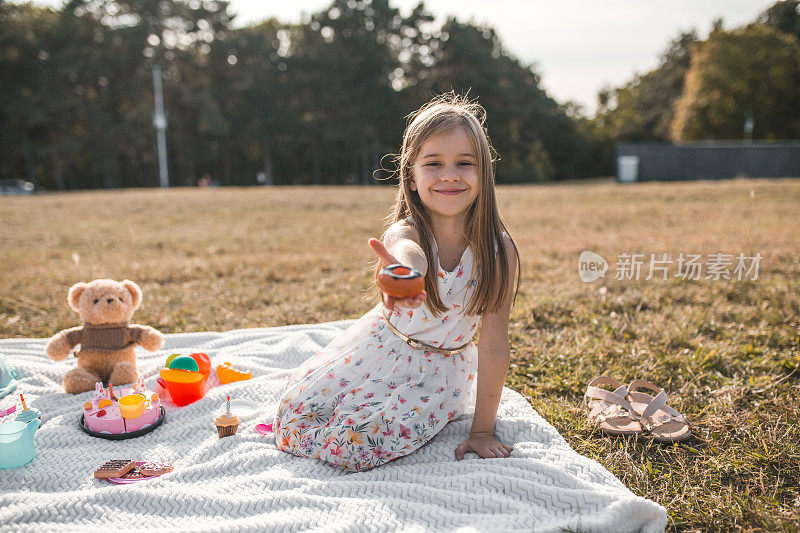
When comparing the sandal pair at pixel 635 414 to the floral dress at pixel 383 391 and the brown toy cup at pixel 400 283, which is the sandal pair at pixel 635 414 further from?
the brown toy cup at pixel 400 283

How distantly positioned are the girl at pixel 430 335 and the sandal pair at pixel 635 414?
1.80ft

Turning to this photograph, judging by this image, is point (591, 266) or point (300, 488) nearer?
point (300, 488)

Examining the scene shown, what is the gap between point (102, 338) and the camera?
2797 millimetres

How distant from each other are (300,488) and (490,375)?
83 centimetres

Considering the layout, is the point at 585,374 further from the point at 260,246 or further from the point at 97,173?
the point at 97,173

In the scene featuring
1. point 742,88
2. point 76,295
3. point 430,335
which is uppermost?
point 742,88

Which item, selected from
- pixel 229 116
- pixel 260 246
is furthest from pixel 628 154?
pixel 229 116

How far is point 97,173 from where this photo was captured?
36312 millimetres

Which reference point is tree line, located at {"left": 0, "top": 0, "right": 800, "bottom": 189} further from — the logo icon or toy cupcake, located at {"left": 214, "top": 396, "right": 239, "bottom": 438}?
toy cupcake, located at {"left": 214, "top": 396, "right": 239, "bottom": 438}

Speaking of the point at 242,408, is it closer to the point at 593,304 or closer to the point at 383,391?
the point at 383,391

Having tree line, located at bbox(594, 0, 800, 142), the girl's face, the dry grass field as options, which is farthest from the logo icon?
tree line, located at bbox(594, 0, 800, 142)

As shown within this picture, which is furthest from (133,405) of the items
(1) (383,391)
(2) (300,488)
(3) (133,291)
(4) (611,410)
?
(4) (611,410)

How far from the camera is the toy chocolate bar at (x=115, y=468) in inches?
81.2

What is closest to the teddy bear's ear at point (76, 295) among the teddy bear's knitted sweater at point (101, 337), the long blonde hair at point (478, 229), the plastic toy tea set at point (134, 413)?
the teddy bear's knitted sweater at point (101, 337)
